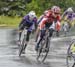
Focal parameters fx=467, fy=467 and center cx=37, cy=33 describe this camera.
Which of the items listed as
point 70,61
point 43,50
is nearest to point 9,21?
point 43,50

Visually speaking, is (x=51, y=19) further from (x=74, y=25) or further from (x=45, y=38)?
(x=74, y=25)

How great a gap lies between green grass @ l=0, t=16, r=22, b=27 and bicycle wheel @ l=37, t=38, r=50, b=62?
28.1 meters

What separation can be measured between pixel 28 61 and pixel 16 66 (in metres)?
1.43

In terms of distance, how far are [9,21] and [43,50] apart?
3176cm

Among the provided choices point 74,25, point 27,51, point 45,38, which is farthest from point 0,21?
point 45,38

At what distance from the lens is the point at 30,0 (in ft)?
173

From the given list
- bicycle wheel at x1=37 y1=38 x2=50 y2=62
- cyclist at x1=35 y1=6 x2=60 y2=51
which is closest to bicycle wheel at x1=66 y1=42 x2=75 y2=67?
bicycle wheel at x1=37 y1=38 x2=50 y2=62

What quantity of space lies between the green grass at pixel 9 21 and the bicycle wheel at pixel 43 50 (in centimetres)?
2806

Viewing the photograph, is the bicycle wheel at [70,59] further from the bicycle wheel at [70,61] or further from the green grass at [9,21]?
the green grass at [9,21]

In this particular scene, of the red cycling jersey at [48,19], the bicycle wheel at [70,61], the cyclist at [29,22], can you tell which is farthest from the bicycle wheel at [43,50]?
the bicycle wheel at [70,61]

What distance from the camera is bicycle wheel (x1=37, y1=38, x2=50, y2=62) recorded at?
1492 centimetres

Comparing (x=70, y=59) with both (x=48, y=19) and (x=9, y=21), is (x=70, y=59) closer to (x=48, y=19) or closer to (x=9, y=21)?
(x=48, y=19)

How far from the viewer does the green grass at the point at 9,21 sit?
4476 cm

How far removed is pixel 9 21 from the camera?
153 ft
